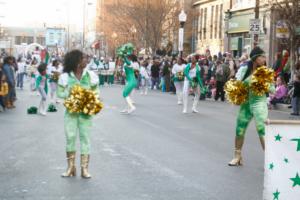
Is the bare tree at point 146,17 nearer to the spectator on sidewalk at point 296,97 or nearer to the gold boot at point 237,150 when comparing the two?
the spectator on sidewalk at point 296,97

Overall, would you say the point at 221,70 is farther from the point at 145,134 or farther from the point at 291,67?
the point at 145,134

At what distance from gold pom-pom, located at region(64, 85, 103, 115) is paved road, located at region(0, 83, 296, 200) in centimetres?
94

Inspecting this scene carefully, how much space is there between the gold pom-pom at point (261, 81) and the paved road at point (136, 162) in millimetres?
1206

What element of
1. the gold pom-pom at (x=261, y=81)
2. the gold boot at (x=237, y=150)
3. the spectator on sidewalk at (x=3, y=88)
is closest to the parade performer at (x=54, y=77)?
the spectator on sidewalk at (x=3, y=88)

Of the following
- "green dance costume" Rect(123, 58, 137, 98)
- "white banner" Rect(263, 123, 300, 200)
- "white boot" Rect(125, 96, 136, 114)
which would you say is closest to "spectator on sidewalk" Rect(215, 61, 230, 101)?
"green dance costume" Rect(123, 58, 137, 98)

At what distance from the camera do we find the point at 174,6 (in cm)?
5847

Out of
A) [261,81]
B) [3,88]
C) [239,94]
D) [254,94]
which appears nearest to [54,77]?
[3,88]

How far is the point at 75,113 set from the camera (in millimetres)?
9914

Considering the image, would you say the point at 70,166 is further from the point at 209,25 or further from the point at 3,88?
the point at 209,25

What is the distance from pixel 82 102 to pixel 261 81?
2812 millimetres

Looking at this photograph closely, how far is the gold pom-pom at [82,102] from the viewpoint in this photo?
32.0 ft

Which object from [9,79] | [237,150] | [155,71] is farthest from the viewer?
[155,71]

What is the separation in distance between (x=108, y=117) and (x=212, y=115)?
3.52m

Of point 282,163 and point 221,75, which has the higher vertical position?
point 221,75
